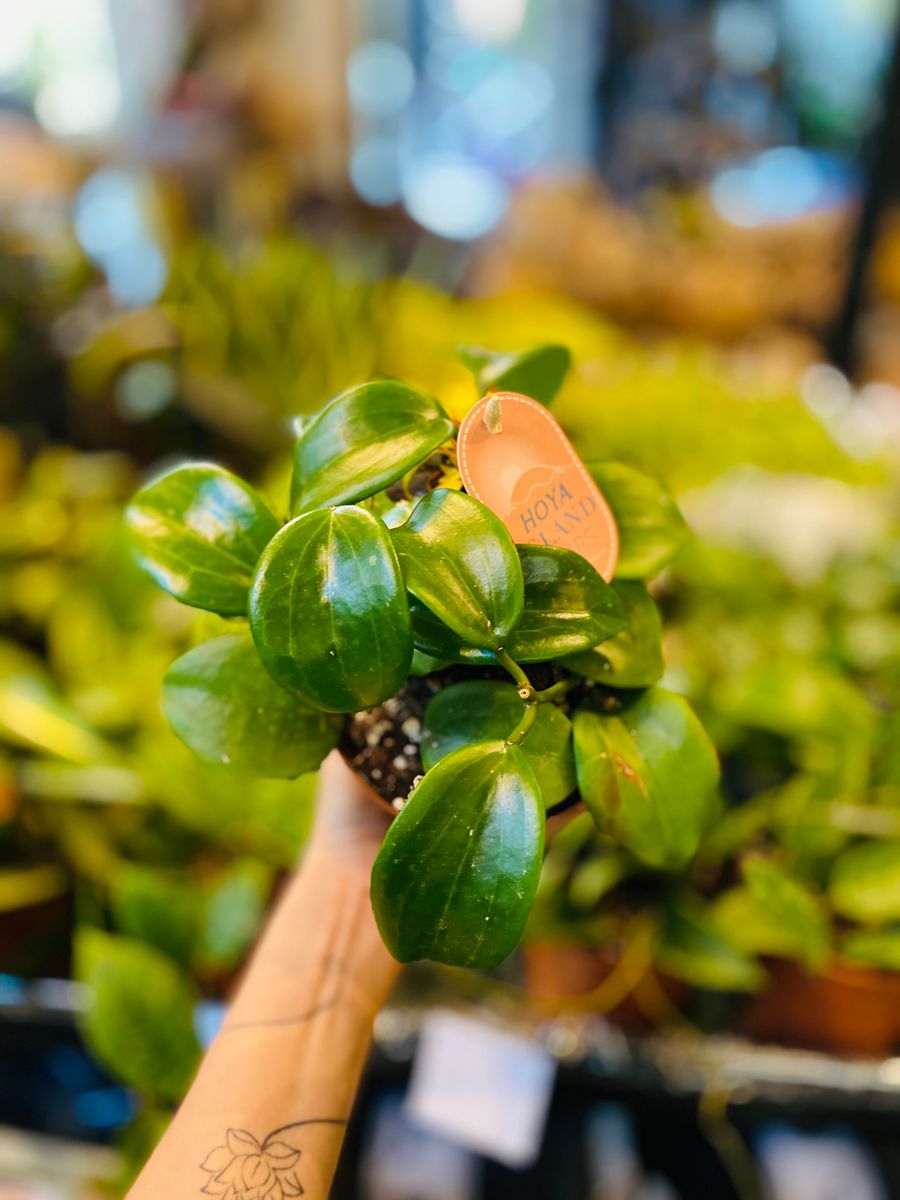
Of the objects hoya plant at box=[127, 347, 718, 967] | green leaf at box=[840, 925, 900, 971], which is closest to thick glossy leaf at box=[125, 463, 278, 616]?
hoya plant at box=[127, 347, 718, 967]

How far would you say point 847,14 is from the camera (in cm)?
318

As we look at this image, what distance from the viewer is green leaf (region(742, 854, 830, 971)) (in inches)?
26.0

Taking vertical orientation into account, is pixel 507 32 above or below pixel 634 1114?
above

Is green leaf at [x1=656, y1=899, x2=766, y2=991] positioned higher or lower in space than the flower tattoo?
lower

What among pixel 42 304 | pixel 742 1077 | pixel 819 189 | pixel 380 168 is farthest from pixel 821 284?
pixel 380 168

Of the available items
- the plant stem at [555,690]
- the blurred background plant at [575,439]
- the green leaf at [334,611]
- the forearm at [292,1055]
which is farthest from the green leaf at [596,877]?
the green leaf at [334,611]

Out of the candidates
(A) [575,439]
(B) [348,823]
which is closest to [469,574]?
(B) [348,823]

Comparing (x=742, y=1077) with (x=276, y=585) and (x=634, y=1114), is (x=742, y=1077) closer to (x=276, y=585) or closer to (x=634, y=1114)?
(x=634, y=1114)

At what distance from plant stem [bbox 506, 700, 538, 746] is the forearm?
0.21m

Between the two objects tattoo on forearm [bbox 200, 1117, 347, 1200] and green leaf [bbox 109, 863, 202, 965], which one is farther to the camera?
green leaf [bbox 109, 863, 202, 965]

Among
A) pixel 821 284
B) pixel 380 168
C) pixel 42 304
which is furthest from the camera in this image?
pixel 380 168

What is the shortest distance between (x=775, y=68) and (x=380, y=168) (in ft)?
8.33

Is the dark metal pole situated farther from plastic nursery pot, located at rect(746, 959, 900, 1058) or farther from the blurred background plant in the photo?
plastic nursery pot, located at rect(746, 959, 900, 1058)

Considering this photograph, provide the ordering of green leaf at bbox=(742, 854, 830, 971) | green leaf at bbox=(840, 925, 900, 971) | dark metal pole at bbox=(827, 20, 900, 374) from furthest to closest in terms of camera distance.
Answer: dark metal pole at bbox=(827, 20, 900, 374) → green leaf at bbox=(840, 925, 900, 971) → green leaf at bbox=(742, 854, 830, 971)
